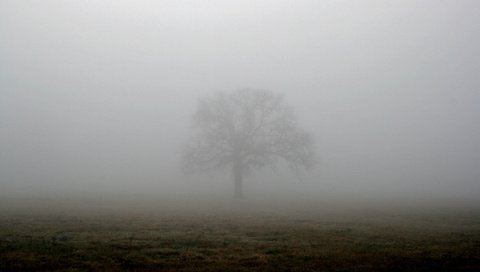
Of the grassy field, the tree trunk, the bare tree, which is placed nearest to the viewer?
the grassy field

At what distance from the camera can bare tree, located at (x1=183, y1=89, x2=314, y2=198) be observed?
52.7 m

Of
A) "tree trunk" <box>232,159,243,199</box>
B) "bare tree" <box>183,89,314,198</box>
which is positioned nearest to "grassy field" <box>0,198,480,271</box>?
"tree trunk" <box>232,159,243,199</box>

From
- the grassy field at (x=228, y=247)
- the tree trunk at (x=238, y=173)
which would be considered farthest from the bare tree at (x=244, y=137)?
the grassy field at (x=228, y=247)

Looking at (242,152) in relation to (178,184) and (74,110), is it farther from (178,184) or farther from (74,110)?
(74,110)

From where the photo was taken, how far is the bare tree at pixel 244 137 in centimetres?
5272

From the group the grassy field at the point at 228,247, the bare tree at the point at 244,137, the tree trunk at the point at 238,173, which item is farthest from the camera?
the bare tree at the point at 244,137

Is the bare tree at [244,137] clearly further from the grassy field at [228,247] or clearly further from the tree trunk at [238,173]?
the grassy field at [228,247]

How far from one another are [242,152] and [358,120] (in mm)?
149230

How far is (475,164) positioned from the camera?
4970 inches

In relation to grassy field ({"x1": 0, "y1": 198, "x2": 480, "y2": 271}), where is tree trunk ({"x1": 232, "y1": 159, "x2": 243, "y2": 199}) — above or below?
above

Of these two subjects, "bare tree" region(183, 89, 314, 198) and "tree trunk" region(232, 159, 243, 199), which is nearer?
"tree trunk" region(232, 159, 243, 199)

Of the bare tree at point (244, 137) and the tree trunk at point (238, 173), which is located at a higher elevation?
the bare tree at point (244, 137)

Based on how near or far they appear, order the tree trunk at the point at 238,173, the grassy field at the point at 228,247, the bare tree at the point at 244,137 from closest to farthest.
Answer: the grassy field at the point at 228,247
the tree trunk at the point at 238,173
the bare tree at the point at 244,137

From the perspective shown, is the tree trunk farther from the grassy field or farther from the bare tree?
the grassy field
